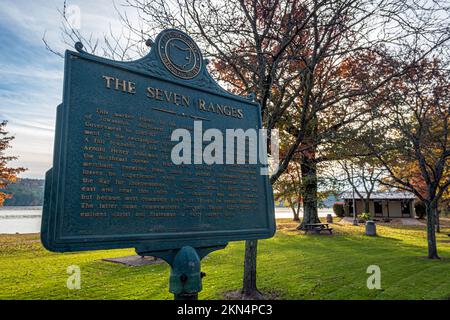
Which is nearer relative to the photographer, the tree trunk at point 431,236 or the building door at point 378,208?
the tree trunk at point 431,236

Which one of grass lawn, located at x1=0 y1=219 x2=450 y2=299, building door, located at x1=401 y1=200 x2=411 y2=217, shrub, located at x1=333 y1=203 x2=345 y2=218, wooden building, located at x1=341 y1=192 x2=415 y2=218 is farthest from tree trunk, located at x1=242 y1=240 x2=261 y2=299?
building door, located at x1=401 y1=200 x2=411 y2=217

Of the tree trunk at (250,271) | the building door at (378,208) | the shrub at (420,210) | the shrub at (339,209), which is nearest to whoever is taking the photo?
the tree trunk at (250,271)

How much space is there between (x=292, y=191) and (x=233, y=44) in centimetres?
995

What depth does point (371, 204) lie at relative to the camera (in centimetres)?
4788

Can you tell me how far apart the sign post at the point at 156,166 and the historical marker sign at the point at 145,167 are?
0.01 meters

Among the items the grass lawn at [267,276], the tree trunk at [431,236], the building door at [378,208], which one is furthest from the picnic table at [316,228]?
the building door at [378,208]

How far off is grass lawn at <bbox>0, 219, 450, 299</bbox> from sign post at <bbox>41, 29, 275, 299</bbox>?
4142mm

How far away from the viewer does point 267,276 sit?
9.58m

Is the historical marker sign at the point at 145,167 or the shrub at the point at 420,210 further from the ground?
the historical marker sign at the point at 145,167

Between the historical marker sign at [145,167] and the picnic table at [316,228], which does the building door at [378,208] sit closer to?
the picnic table at [316,228]

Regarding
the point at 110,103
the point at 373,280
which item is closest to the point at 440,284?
the point at 373,280

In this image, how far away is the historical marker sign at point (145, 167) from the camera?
3158 mm

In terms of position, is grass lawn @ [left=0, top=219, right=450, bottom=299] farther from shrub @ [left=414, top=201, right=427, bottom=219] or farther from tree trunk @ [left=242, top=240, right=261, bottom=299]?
shrub @ [left=414, top=201, right=427, bottom=219]

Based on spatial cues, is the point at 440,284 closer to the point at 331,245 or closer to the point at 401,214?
the point at 331,245
